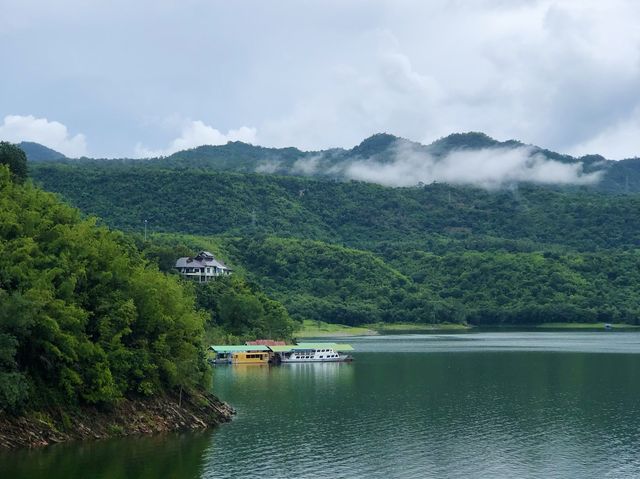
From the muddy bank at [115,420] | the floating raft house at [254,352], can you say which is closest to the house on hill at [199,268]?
the floating raft house at [254,352]

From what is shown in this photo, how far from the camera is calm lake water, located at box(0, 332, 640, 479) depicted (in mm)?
50094

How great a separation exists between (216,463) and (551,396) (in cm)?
4468

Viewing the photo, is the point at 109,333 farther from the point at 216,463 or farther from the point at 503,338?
the point at 503,338

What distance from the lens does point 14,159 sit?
84562 mm

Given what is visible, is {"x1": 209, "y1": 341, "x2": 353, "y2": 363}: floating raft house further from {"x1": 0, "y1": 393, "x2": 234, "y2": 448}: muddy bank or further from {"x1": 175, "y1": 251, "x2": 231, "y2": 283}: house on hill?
{"x1": 0, "y1": 393, "x2": 234, "y2": 448}: muddy bank

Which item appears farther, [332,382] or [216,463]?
[332,382]

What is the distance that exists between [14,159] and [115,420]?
39.4 meters

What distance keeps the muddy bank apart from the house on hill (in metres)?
101

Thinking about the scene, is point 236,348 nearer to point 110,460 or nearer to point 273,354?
point 273,354

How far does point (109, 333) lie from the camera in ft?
189

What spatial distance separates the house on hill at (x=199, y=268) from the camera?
550 ft

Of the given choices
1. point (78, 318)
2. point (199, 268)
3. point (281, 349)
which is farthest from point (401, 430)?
point (199, 268)

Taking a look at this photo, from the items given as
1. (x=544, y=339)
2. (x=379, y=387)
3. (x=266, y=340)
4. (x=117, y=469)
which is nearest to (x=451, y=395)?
(x=379, y=387)

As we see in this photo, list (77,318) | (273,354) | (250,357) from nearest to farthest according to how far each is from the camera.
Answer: (77,318) → (250,357) → (273,354)
